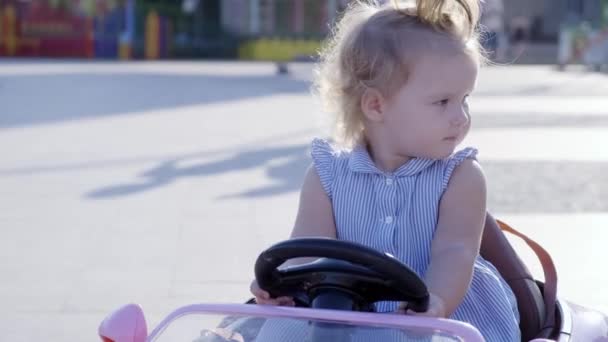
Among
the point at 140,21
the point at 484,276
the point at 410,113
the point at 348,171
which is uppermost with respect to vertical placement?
the point at 410,113

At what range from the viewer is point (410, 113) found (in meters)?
2.49

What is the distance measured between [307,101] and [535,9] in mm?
22541

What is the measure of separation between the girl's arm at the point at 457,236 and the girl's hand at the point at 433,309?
40mm

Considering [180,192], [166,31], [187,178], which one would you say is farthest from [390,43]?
[166,31]

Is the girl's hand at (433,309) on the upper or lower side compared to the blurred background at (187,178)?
upper

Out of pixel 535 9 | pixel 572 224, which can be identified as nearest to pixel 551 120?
pixel 572 224

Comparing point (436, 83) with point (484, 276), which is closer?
point (436, 83)

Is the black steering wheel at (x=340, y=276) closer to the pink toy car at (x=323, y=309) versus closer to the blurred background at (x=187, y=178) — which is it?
the pink toy car at (x=323, y=309)

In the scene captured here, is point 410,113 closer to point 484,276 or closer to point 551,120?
point 484,276

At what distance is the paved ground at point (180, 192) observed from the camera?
4828mm

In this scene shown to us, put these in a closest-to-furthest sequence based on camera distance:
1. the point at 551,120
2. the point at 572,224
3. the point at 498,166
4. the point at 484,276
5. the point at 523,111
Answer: the point at 484,276
the point at 572,224
the point at 498,166
the point at 551,120
the point at 523,111

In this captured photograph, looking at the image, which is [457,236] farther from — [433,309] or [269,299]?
[269,299]

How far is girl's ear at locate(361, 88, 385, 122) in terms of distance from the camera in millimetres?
2517

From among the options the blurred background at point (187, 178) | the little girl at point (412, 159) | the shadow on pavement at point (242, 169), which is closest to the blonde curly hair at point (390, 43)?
the little girl at point (412, 159)
